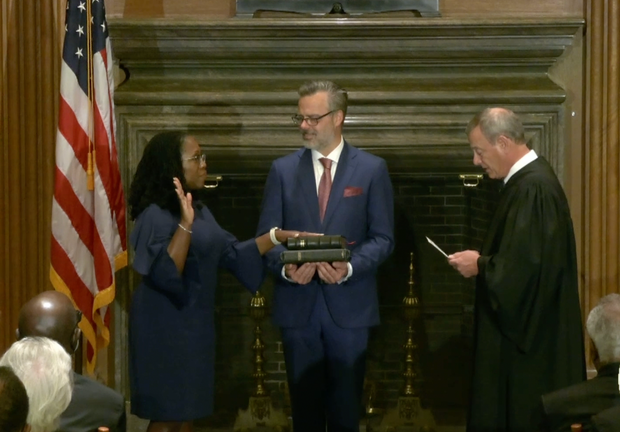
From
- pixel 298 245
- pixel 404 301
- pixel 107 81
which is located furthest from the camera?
pixel 404 301

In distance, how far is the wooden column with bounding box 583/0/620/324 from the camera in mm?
5656

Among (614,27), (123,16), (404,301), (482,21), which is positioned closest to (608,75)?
(614,27)

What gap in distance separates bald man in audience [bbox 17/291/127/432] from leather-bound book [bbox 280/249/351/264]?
1.13 metres

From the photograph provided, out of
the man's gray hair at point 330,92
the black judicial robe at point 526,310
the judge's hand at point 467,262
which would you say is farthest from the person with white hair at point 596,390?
the man's gray hair at point 330,92

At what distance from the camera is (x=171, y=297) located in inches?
181

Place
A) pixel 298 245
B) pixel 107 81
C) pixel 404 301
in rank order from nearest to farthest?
pixel 298 245 < pixel 107 81 < pixel 404 301

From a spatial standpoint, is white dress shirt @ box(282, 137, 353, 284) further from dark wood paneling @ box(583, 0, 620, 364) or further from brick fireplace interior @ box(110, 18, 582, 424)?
dark wood paneling @ box(583, 0, 620, 364)

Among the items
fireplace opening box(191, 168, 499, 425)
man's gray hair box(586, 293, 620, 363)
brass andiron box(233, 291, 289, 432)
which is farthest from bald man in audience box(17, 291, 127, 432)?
fireplace opening box(191, 168, 499, 425)

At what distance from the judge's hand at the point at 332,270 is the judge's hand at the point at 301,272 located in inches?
1.3

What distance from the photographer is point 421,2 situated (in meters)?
5.70

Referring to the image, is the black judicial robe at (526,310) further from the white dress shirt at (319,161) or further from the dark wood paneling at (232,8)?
the dark wood paneling at (232,8)

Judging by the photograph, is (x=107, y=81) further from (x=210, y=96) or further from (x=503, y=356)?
(x=503, y=356)

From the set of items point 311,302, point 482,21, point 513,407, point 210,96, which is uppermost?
point 482,21

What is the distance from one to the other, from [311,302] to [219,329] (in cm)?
189
